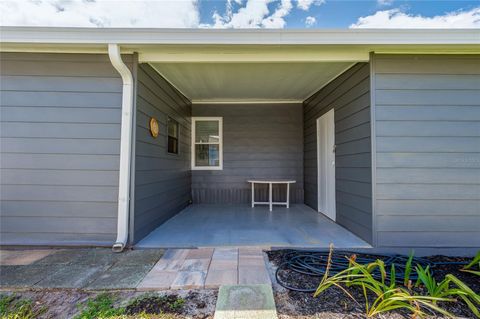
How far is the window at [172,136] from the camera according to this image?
3.65 meters

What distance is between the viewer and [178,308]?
149 centimetres

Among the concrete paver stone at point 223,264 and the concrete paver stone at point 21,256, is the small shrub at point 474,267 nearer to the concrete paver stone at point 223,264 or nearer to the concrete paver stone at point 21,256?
the concrete paver stone at point 223,264

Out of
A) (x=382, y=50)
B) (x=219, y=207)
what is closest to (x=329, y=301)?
(x=382, y=50)

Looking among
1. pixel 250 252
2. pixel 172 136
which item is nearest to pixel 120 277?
pixel 250 252

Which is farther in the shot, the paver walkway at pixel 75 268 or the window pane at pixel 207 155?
the window pane at pixel 207 155

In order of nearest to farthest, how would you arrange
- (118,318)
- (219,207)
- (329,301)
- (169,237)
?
(118,318) < (329,301) < (169,237) < (219,207)

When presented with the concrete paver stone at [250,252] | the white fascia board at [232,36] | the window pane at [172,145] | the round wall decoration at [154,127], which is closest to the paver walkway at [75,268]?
the concrete paver stone at [250,252]

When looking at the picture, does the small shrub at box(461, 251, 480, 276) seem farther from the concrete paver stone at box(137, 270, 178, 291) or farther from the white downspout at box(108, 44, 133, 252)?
the white downspout at box(108, 44, 133, 252)

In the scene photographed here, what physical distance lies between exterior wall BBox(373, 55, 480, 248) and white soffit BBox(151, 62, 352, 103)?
0.82 meters

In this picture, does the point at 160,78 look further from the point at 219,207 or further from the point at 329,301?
the point at 329,301

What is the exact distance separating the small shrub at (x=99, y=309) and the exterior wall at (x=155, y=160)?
0.97 metres

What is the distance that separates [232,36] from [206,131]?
2980mm

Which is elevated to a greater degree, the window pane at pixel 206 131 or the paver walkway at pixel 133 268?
the window pane at pixel 206 131

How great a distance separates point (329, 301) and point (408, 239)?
5.12ft
